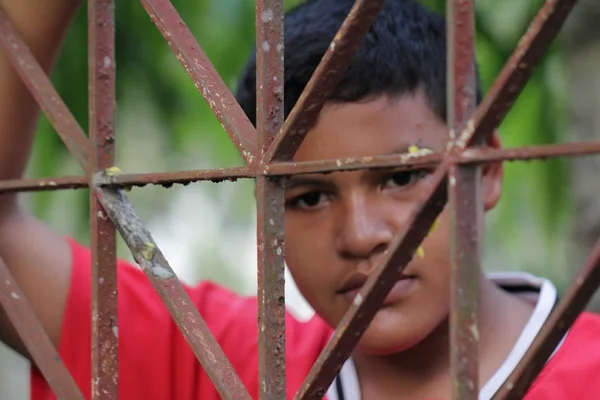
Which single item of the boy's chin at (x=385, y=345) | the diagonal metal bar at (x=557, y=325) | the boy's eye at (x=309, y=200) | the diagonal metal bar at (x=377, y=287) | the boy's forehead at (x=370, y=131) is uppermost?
the boy's forehead at (x=370, y=131)

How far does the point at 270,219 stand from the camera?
716mm

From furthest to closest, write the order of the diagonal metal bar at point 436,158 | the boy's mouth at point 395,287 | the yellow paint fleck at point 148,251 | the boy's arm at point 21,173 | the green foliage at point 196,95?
the green foliage at point 196,95
the boy's mouth at point 395,287
the boy's arm at point 21,173
the yellow paint fleck at point 148,251
the diagonal metal bar at point 436,158

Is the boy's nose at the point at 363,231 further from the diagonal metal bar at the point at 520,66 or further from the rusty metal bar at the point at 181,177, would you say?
the diagonal metal bar at the point at 520,66

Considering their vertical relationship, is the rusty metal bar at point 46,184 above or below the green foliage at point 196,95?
below

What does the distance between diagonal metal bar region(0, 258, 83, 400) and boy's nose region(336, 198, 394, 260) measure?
0.34 metres

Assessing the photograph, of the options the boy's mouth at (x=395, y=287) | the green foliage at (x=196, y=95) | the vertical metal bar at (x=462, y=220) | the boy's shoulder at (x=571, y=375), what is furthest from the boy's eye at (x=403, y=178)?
the green foliage at (x=196, y=95)

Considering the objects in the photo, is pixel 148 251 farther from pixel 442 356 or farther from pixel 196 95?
pixel 196 95

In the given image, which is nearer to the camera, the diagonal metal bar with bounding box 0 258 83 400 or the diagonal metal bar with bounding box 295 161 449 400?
the diagonal metal bar with bounding box 295 161 449 400

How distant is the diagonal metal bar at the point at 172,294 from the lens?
730 millimetres

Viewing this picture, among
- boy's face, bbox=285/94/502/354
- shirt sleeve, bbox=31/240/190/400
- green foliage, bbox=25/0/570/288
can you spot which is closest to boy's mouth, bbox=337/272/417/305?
boy's face, bbox=285/94/502/354

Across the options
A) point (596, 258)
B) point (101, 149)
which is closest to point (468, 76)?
point (596, 258)

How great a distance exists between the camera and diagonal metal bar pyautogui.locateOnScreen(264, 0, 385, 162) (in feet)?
2.14

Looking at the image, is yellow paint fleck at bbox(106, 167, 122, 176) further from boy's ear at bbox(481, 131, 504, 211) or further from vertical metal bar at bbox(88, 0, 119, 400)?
boy's ear at bbox(481, 131, 504, 211)

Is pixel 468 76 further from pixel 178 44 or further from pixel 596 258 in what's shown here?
pixel 178 44
